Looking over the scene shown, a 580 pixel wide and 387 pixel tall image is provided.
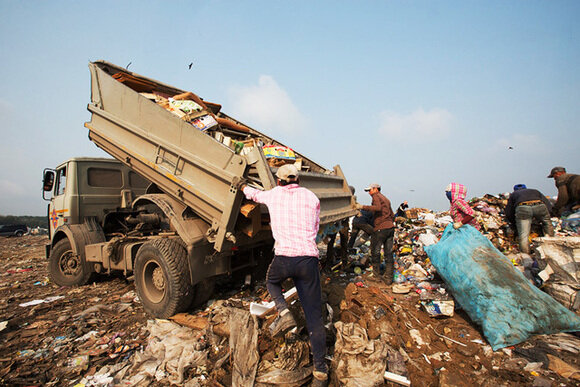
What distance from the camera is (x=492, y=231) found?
6352 mm

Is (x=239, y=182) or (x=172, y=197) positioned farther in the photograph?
(x=172, y=197)

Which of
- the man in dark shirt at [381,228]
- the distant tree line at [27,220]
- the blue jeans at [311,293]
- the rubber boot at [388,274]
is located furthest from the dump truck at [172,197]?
the distant tree line at [27,220]

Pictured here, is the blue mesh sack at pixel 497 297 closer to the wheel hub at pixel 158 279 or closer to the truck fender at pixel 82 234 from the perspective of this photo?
the wheel hub at pixel 158 279

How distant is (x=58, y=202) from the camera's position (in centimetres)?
530

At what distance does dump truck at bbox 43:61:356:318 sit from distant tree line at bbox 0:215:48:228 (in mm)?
21647

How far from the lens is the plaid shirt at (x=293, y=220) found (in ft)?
7.27

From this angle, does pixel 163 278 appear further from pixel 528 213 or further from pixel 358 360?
pixel 528 213

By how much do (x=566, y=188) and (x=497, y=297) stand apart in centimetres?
461

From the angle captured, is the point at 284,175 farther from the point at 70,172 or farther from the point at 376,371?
the point at 70,172

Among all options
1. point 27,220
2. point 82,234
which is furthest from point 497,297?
point 27,220

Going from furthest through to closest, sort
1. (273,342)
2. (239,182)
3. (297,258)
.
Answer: (239,182) → (273,342) → (297,258)

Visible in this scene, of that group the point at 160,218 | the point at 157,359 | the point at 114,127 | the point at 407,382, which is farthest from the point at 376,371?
the point at 114,127

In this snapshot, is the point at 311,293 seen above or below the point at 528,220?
below

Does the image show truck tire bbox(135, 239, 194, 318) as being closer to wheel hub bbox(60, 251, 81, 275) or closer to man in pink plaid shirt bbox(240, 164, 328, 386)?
man in pink plaid shirt bbox(240, 164, 328, 386)
